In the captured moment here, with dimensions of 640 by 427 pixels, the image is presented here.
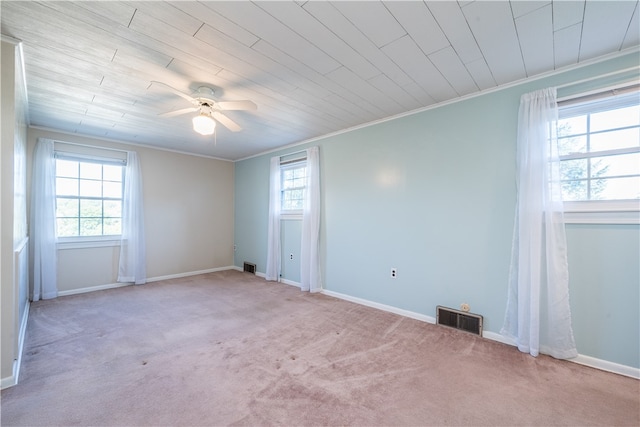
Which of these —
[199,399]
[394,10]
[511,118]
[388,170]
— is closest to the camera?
[394,10]

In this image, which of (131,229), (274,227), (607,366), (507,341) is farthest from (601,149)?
(131,229)

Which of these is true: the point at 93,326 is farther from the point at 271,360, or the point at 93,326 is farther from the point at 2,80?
the point at 2,80

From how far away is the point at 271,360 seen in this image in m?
2.31

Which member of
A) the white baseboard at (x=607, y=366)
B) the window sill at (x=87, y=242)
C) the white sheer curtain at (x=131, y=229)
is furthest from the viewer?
the white sheer curtain at (x=131, y=229)

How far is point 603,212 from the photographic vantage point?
2199mm

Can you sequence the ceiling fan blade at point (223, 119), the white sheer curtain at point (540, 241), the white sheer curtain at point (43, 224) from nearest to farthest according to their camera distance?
the white sheer curtain at point (540, 241) < the ceiling fan blade at point (223, 119) < the white sheer curtain at point (43, 224)

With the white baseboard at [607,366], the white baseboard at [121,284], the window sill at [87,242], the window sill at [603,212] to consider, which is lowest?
the white baseboard at [121,284]

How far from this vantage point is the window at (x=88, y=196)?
13.9ft

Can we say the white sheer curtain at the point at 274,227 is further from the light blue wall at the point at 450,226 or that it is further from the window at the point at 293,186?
the light blue wall at the point at 450,226

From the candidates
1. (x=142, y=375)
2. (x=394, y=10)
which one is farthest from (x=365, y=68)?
(x=142, y=375)

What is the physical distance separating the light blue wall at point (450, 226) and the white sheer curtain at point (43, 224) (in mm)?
4104

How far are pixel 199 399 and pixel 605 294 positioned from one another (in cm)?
328

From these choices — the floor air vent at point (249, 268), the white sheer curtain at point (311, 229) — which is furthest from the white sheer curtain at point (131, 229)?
the white sheer curtain at point (311, 229)

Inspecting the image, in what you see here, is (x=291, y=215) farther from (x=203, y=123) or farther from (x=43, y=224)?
(x=43, y=224)
